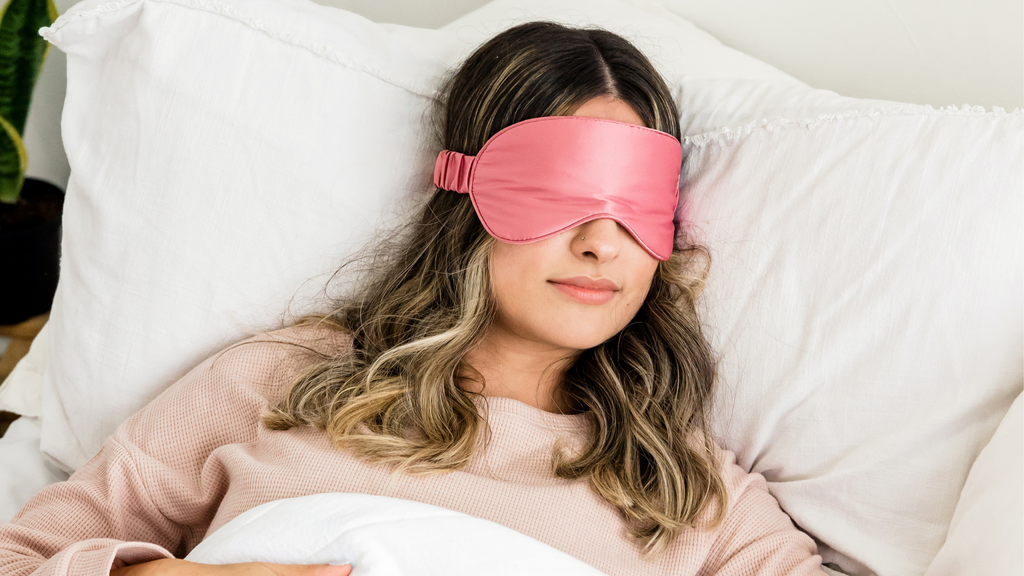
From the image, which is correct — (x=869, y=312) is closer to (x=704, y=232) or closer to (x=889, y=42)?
(x=704, y=232)

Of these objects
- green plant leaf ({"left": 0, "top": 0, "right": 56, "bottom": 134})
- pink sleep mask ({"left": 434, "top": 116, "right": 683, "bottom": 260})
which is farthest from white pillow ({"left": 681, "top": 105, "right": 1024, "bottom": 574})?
green plant leaf ({"left": 0, "top": 0, "right": 56, "bottom": 134})

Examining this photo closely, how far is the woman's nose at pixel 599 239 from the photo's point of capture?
0.93m

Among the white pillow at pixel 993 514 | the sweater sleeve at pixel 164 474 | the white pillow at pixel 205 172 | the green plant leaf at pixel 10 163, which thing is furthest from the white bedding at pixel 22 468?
the white pillow at pixel 993 514

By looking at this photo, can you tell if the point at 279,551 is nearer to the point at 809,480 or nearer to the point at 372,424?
the point at 372,424

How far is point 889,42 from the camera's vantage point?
1201mm

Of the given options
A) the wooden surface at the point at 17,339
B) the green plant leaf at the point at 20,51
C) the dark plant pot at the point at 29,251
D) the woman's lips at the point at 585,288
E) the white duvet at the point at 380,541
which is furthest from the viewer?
the wooden surface at the point at 17,339

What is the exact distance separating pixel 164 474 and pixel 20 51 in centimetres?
102

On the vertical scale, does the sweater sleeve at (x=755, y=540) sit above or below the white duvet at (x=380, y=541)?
below

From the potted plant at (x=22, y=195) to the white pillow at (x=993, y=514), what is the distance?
170cm

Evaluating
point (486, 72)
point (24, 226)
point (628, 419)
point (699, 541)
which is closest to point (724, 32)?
point (486, 72)

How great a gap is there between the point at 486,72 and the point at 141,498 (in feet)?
2.30

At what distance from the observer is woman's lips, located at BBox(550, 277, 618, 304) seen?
958mm

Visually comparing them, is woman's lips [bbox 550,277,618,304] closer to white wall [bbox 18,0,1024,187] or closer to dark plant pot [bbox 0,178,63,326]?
white wall [bbox 18,0,1024,187]

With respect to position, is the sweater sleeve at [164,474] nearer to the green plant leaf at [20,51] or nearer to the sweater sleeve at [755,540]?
the sweater sleeve at [755,540]
